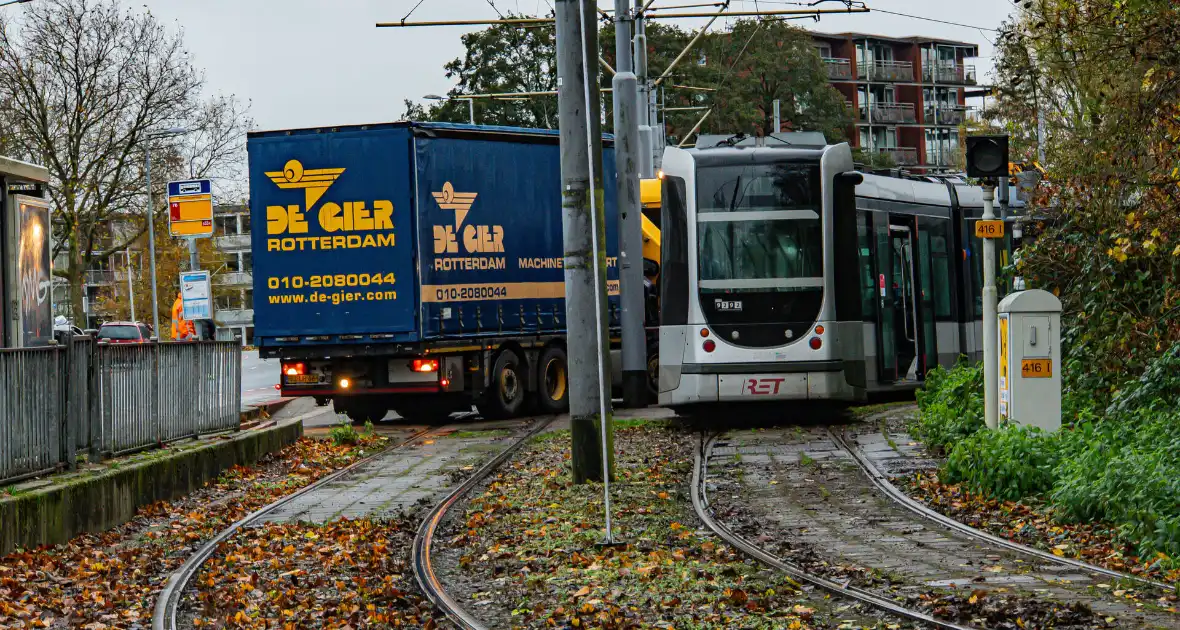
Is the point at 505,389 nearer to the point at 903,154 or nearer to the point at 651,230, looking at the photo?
the point at 651,230

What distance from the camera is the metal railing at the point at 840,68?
9756cm

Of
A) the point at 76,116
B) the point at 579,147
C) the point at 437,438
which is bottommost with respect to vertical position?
the point at 437,438

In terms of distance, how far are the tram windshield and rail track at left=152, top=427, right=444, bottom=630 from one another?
5.10 metres

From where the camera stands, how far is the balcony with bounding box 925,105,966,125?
102250 mm

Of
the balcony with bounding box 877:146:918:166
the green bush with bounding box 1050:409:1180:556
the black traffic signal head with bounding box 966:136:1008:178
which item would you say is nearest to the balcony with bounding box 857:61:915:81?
the balcony with bounding box 877:146:918:166

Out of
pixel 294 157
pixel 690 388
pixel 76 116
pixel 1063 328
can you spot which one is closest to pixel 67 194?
pixel 76 116

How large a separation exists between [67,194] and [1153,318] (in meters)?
38.8

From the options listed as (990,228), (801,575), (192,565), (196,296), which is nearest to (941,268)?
(990,228)

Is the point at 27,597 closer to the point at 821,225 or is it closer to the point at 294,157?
the point at 821,225

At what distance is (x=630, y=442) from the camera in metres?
17.8

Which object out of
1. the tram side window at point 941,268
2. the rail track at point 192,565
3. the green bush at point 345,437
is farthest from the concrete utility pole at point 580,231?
the tram side window at point 941,268

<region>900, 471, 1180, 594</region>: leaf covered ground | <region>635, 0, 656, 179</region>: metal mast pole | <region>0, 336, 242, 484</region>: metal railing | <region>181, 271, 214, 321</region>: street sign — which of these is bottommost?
<region>900, 471, 1180, 594</region>: leaf covered ground

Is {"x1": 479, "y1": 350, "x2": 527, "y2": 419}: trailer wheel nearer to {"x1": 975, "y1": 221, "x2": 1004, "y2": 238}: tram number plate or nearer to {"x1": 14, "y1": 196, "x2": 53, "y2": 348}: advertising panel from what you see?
Answer: {"x1": 14, "y1": 196, "x2": 53, "y2": 348}: advertising panel

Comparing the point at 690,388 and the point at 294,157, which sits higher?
the point at 294,157
